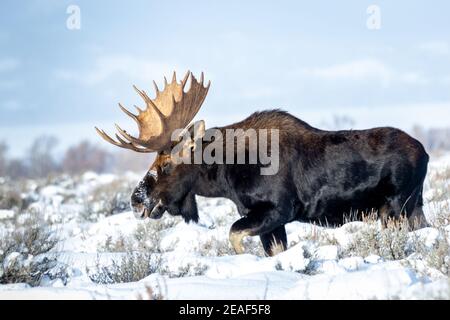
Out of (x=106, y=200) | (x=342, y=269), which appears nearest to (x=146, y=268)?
(x=342, y=269)

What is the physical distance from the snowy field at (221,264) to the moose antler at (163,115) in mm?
1245

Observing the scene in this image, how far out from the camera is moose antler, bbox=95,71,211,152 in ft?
26.7

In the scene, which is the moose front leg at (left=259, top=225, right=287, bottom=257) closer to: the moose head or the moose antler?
the moose head

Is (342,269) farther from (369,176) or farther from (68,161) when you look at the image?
(68,161)

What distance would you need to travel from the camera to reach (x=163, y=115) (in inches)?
321

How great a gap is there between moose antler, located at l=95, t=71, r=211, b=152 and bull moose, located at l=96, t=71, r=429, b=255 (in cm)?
1

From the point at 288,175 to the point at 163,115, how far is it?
1.62 meters

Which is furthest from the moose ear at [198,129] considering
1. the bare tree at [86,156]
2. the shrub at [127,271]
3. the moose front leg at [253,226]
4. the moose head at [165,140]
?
the bare tree at [86,156]

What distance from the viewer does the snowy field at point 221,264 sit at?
4961 millimetres

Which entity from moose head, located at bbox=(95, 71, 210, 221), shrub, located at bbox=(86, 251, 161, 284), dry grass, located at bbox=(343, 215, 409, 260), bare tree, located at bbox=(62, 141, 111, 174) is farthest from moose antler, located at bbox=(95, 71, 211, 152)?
bare tree, located at bbox=(62, 141, 111, 174)

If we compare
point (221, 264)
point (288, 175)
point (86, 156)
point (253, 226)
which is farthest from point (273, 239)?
point (86, 156)

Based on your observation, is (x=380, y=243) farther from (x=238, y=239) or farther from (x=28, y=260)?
(x=28, y=260)
